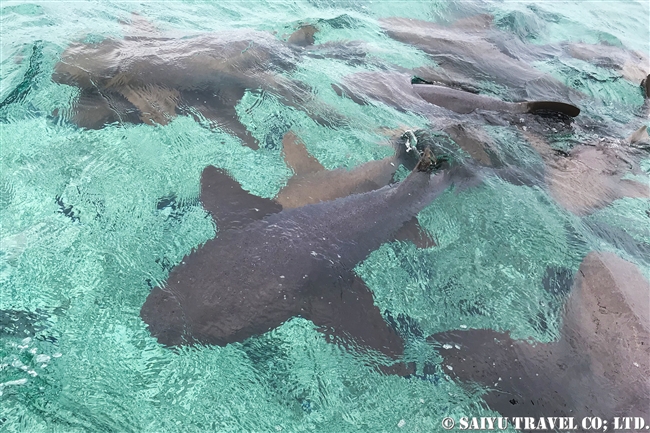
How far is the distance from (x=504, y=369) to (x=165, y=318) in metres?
2.71

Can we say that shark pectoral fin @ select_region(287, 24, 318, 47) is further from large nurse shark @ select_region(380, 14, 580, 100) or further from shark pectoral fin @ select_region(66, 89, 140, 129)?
shark pectoral fin @ select_region(66, 89, 140, 129)

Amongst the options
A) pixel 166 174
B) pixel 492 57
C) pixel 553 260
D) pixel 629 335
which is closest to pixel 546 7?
pixel 492 57

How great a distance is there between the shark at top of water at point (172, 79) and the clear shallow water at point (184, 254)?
167mm

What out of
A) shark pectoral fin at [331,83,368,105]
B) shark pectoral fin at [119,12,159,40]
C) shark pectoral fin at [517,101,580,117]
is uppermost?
shark pectoral fin at [517,101,580,117]

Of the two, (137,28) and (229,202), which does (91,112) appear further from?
(137,28)

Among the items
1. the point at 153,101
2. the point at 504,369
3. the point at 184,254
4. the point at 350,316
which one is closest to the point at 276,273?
the point at 350,316

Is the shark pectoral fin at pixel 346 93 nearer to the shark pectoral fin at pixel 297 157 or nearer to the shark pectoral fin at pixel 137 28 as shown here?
the shark pectoral fin at pixel 297 157

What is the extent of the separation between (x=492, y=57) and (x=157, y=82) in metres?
5.77

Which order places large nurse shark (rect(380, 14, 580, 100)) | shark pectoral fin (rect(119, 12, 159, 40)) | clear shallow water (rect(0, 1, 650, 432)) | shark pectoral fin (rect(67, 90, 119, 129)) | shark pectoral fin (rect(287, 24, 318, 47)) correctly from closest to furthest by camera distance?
clear shallow water (rect(0, 1, 650, 432)), shark pectoral fin (rect(67, 90, 119, 129)), shark pectoral fin (rect(119, 12, 159, 40)), large nurse shark (rect(380, 14, 580, 100)), shark pectoral fin (rect(287, 24, 318, 47))

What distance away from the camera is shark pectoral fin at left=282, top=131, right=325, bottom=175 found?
194 inches

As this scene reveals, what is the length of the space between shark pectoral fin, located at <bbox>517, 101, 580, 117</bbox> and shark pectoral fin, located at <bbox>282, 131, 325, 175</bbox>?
330 cm

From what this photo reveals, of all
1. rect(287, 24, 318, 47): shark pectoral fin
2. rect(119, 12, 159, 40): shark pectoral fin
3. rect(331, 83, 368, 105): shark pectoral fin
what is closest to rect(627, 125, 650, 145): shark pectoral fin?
rect(331, 83, 368, 105): shark pectoral fin

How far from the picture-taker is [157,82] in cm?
548

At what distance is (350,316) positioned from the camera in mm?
3783
